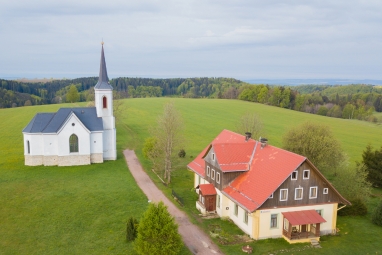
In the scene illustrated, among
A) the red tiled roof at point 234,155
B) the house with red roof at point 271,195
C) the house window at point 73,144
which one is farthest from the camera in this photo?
the house window at point 73,144

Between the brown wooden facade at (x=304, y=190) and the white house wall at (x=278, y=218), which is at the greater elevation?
the brown wooden facade at (x=304, y=190)

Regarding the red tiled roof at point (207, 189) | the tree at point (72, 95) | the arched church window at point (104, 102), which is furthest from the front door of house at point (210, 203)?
the tree at point (72, 95)

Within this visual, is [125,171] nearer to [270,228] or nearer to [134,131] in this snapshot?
[270,228]

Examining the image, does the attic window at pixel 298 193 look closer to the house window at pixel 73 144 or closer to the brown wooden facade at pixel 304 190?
the brown wooden facade at pixel 304 190

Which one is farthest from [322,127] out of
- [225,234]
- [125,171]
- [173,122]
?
[125,171]

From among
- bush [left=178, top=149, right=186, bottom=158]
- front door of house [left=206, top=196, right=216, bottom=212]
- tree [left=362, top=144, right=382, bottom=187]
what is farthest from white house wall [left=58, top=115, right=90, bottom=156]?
tree [left=362, top=144, right=382, bottom=187]
